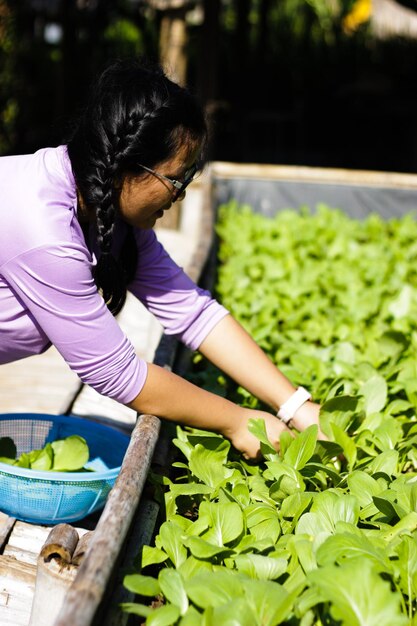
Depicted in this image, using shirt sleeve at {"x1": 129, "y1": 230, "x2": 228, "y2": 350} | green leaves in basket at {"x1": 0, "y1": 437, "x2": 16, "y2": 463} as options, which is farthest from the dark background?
green leaves in basket at {"x1": 0, "y1": 437, "x2": 16, "y2": 463}

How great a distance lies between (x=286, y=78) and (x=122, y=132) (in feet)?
36.6

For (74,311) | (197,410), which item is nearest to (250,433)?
(197,410)

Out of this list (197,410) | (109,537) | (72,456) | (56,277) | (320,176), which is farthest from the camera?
(320,176)

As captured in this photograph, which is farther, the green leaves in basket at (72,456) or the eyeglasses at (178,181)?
the green leaves in basket at (72,456)

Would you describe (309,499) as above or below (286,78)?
below

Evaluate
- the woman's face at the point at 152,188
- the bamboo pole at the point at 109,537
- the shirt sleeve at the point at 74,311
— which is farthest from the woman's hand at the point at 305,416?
the woman's face at the point at 152,188

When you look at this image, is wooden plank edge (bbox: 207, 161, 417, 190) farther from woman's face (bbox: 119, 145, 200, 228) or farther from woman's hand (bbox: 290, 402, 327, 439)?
woman's face (bbox: 119, 145, 200, 228)

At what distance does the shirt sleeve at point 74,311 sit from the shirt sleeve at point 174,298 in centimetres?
52

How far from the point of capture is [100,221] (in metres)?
1.76

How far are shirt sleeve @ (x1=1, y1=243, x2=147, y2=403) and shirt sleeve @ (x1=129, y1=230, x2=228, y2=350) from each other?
520mm

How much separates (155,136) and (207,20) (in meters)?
5.56

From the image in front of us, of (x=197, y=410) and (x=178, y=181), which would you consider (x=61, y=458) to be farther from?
(x=178, y=181)

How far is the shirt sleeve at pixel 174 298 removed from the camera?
2.27m

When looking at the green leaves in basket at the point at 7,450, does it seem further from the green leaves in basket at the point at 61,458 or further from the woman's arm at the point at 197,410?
the woman's arm at the point at 197,410
